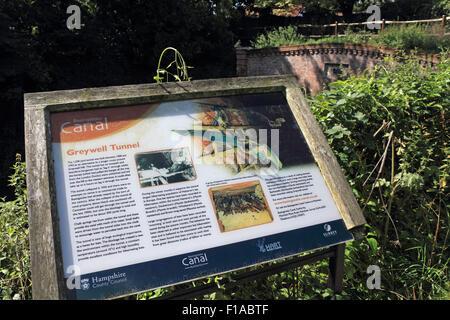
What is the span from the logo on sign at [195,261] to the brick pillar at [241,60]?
570 inches

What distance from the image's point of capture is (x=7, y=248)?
2.50 m

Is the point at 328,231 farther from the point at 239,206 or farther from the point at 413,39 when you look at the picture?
the point at 413,39

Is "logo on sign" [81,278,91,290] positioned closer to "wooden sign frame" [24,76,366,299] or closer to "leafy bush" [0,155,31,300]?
"wooden sign frame" [24,76,366,299]

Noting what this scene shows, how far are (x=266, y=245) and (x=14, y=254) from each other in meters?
1.86

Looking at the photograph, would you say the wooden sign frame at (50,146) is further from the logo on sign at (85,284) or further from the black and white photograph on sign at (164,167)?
the black and white photograph on sign at (164,167)

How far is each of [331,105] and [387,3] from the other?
64.9 feet

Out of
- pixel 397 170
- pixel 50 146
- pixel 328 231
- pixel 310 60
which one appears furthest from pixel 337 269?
pixel 310 60

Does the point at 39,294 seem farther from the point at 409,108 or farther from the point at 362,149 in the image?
the point at 409,108

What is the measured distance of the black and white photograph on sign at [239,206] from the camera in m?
1.74

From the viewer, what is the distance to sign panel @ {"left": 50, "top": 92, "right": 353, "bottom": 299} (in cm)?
153

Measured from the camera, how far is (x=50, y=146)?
170cm
